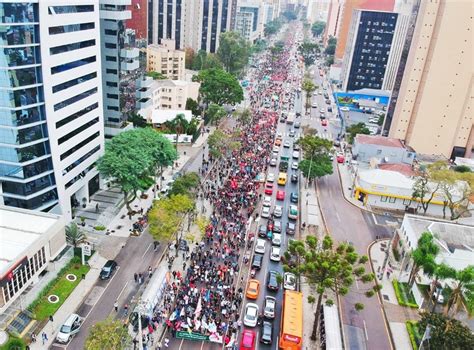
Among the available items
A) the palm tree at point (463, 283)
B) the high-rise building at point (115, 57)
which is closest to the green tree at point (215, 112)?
the high-rise building at point (115, 57)

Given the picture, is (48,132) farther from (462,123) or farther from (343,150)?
(462,123)

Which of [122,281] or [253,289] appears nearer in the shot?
[253,289]

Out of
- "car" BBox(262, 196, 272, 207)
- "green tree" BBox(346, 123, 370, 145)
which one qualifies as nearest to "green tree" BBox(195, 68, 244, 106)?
"green tree" BBox(346, 123, 370, 145)

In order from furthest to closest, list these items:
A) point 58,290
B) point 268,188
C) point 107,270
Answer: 1. point 268,188
2. point 107,270
3. point 58,290

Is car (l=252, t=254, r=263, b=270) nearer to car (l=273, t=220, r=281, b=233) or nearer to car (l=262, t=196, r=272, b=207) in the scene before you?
car (l=273, t=220, r=281, b=233)

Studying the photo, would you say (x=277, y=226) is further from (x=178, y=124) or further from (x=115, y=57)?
(x=178, y=124)

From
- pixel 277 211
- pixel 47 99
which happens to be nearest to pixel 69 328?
pixel 47 99

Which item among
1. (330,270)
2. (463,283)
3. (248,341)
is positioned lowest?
(248,341)
